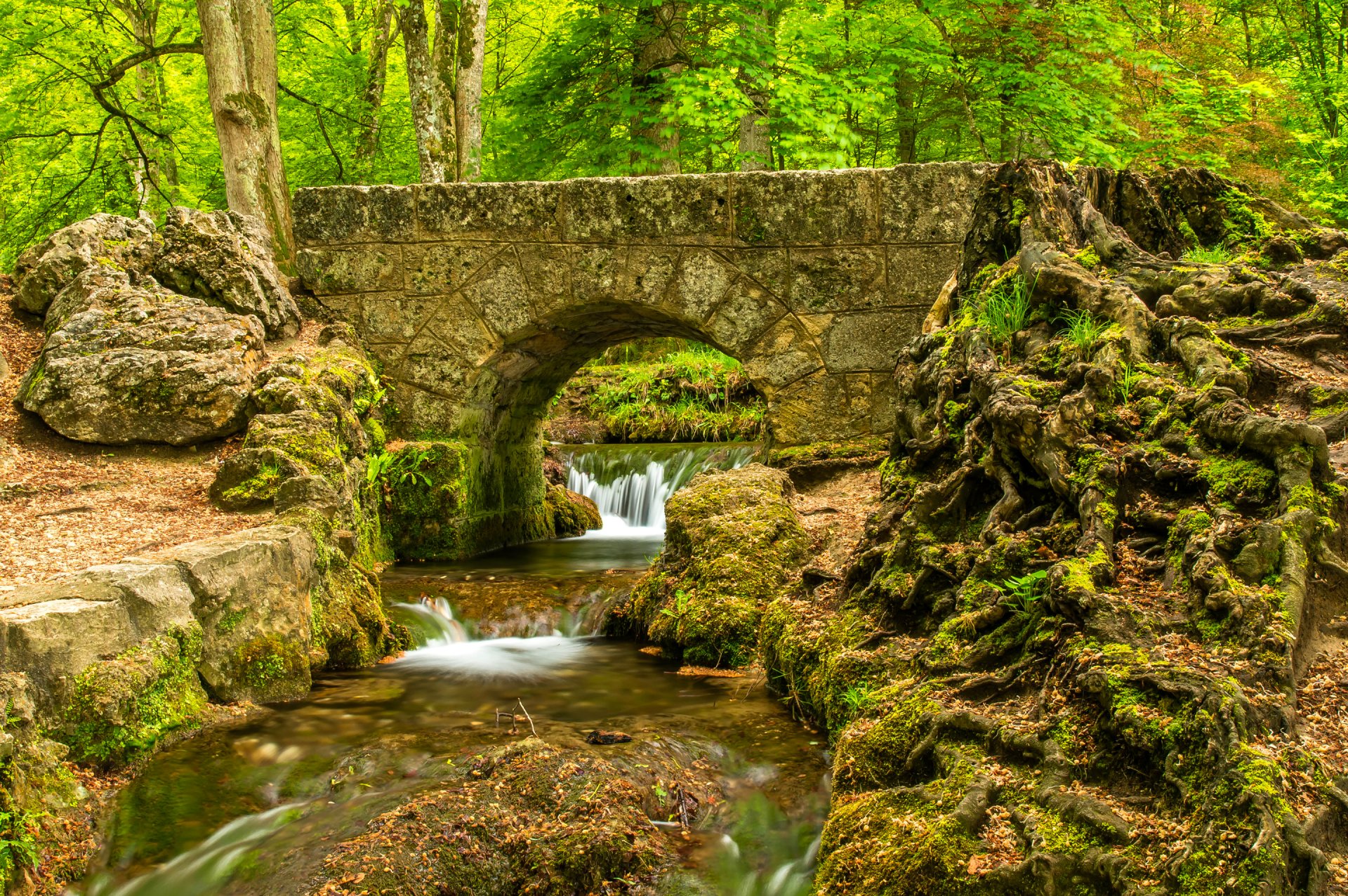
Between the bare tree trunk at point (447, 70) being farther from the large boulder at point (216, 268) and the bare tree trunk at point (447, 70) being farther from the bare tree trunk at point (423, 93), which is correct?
the large boulder at point (216, 268)

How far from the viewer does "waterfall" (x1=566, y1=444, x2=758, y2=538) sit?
38.1ft

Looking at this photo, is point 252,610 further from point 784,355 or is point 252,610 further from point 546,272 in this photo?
point 784,355

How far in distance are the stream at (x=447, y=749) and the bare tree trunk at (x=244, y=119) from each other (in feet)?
16.5

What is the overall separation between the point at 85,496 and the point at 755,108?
8.03m

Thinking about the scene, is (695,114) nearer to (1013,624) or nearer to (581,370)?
(581,370)

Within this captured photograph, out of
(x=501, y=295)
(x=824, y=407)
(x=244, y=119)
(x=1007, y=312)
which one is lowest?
(x=824, y=407)

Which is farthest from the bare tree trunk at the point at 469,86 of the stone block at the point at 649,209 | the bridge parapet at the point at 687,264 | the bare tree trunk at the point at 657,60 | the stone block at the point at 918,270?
the stone block at the point at 918,270

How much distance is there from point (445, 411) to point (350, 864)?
546 centimetres

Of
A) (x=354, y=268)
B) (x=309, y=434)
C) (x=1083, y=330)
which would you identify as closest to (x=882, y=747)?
(x=1083, y=330)

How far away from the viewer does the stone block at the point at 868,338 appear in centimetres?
779

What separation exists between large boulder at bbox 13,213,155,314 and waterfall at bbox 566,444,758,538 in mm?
5308

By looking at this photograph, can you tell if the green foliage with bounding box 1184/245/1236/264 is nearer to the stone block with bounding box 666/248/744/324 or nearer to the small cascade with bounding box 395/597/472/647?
the stone block with bounding box 666/248/744/324

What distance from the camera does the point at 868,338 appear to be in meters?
7.81

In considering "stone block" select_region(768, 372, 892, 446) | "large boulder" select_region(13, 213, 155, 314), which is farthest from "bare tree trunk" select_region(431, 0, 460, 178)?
"stone block" select_region(768, 372, 892, 446)
